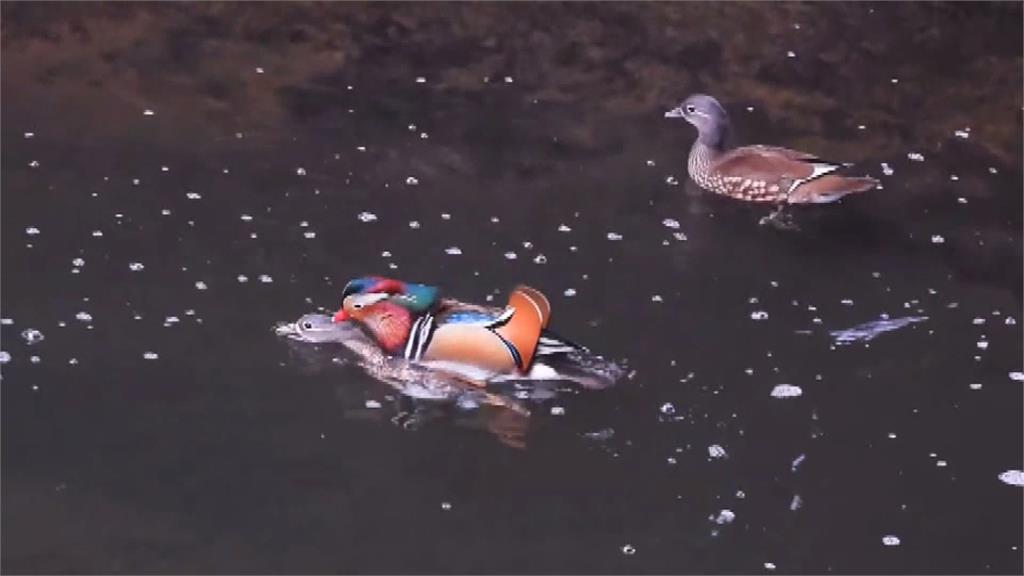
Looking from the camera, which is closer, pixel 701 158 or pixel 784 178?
pixel 784 178

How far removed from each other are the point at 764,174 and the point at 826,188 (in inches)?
9.1

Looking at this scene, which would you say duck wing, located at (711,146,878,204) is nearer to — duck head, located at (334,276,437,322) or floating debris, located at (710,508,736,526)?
duck head, located at (334,276,437,322)

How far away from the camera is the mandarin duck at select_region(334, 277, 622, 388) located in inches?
169

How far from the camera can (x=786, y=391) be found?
4.47m

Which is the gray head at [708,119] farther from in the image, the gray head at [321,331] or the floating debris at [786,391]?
the gray head at [321,331]

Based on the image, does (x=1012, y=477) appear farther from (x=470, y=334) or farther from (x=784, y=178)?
(x=784, y=178)

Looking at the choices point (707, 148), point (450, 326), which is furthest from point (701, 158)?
point (450, 326)

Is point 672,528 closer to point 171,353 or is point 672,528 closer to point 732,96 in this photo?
point 171,353

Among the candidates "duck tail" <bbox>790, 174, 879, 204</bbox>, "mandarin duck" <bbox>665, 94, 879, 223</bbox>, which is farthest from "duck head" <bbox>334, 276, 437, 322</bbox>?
"duck tail" <bbox>790, 174, 879, 204</bbox>

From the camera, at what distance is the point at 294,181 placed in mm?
5520

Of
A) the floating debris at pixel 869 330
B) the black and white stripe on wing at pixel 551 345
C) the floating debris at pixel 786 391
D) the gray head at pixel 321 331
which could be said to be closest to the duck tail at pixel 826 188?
the floating debris at pixel 869 330

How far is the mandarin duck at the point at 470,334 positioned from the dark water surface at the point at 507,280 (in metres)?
0.13

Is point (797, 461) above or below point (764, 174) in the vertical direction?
below

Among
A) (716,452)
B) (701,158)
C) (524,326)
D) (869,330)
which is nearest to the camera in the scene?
(716,452)
